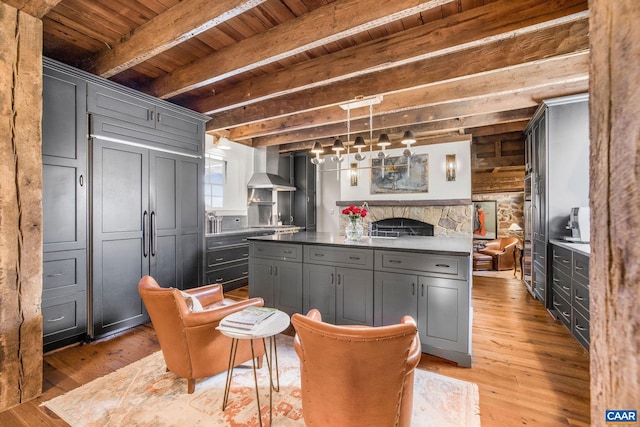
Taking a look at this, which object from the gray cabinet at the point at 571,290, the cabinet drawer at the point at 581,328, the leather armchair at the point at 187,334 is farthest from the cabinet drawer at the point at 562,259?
the leather armchair at the point at 187,334

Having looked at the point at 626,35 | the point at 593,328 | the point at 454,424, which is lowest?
the point at 454,424

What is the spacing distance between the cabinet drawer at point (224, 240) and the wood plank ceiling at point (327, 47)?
1.92 meters

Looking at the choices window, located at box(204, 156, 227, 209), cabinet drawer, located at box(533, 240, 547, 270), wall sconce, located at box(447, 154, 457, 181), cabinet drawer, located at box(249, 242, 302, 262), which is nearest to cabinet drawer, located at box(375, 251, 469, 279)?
cabinet drawer, located at box(249, 242, 302, 262)

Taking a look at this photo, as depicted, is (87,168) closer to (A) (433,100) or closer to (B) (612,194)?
(B) (612,194)

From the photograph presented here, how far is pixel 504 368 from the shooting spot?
246 centimetres

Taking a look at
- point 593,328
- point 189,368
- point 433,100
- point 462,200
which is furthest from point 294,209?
point 593,328

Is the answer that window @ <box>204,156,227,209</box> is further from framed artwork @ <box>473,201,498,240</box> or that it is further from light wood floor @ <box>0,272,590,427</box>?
framed artwork @ <box>473,201,498,240</box>

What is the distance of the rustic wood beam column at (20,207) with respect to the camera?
1.96 metres

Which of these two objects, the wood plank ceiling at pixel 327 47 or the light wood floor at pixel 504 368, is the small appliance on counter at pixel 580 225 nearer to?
the light wood floor at pixel 504 368

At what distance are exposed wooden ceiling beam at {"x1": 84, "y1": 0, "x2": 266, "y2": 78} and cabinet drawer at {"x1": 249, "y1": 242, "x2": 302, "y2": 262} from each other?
7.19 ft

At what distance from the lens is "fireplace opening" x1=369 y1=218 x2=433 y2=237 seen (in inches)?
259

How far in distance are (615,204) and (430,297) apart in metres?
2.23

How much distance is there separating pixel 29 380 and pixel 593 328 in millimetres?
3216

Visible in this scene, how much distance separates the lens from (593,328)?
Result: 63 cm
